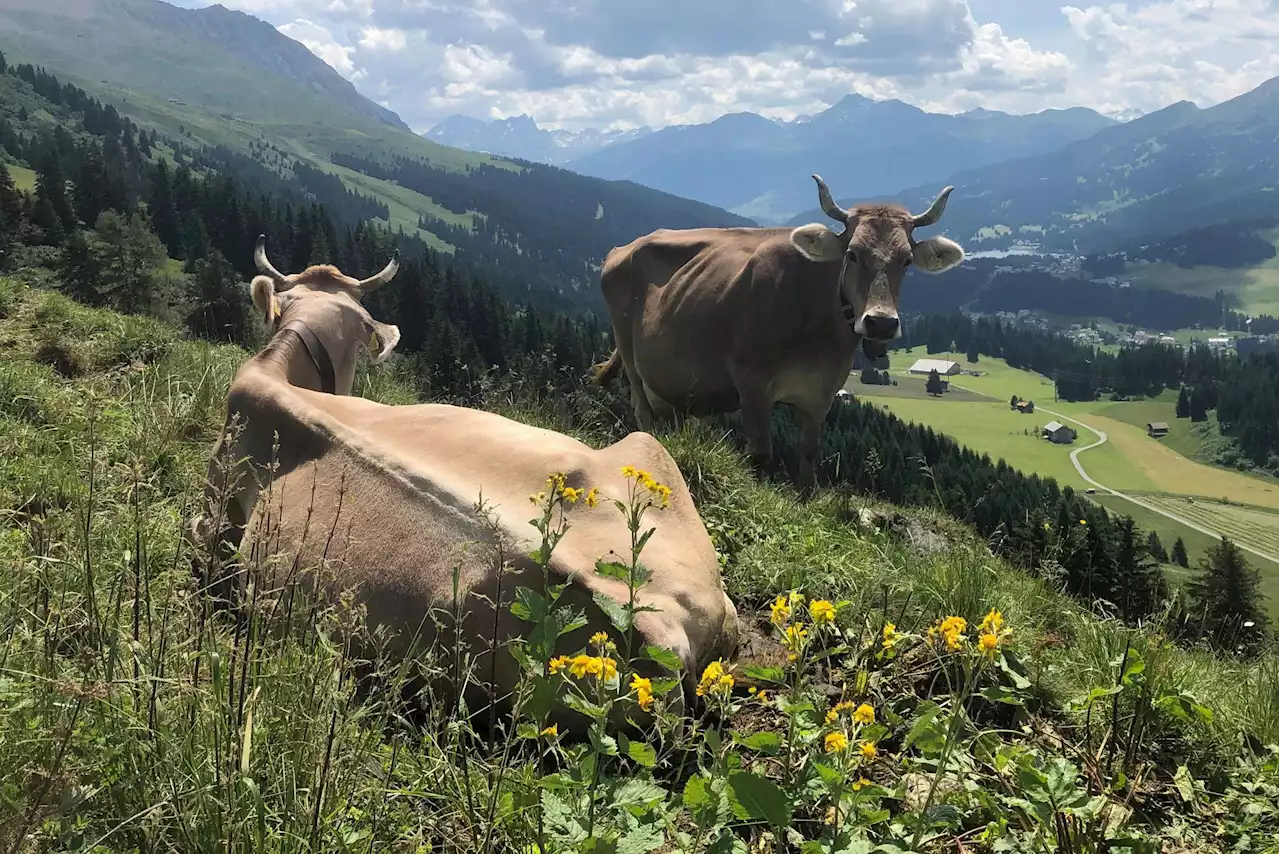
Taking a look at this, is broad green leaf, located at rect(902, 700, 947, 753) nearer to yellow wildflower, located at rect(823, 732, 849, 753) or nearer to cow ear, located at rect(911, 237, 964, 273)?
yellow wildflower, located at rect(823, 732, 849, 753)

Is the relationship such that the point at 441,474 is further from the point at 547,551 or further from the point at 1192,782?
the point at 1192,782

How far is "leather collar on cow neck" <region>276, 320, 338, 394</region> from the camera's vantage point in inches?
284

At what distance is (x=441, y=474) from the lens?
4.23 m

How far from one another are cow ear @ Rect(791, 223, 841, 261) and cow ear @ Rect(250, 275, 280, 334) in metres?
5.72

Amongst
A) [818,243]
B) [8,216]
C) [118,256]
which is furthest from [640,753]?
[8,216]

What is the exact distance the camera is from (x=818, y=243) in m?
9.29

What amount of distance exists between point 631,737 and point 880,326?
602cm

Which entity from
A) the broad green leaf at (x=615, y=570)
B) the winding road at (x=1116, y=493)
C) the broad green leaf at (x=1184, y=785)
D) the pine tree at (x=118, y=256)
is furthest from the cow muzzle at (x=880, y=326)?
the winding road at (x=1116, y=493)

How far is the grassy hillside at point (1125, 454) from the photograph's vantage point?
10369cm

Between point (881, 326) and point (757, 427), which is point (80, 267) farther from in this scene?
point (881, 326)

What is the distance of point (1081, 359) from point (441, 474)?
21483cm

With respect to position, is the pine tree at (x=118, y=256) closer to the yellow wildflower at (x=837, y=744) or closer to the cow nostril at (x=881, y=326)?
the cow nostril at (x=881, y=326)

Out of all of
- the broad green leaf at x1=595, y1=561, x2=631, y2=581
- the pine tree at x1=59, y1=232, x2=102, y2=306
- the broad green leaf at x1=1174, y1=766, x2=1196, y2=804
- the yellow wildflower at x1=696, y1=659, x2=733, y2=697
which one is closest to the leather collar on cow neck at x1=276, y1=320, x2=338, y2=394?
the broad green leaf at x1=595, y1=561, x2=631, y2=581

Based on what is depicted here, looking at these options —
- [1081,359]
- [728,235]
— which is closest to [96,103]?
[728,235]
